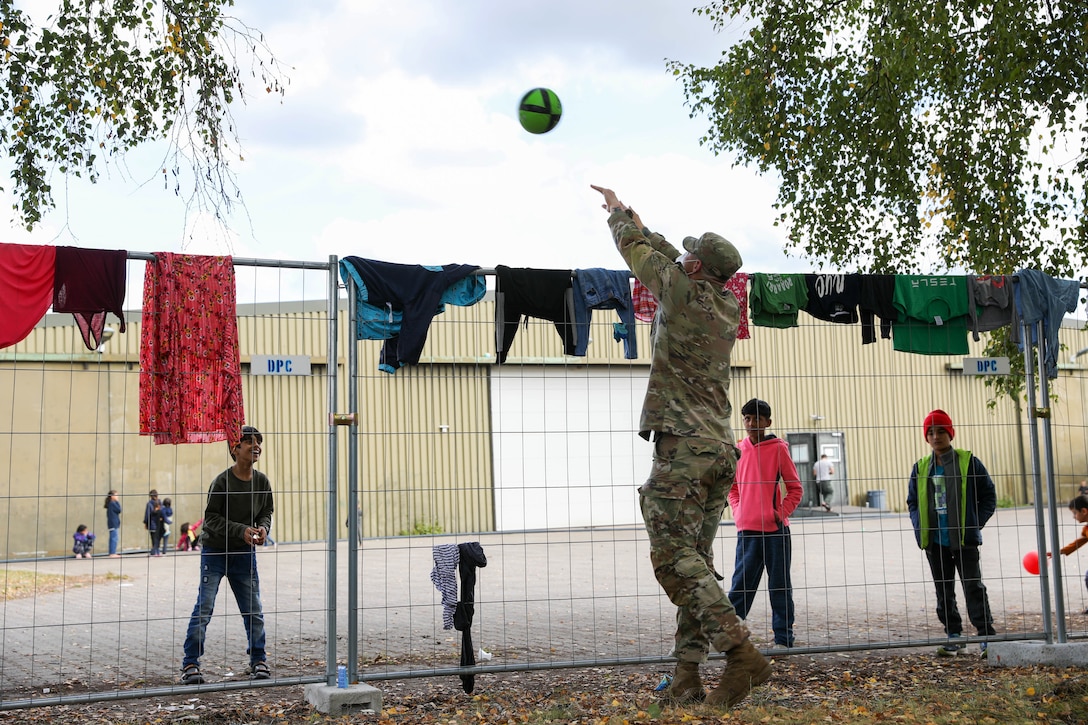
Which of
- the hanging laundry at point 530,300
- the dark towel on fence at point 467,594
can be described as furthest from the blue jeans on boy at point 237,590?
the hanging laundry at point 530,300

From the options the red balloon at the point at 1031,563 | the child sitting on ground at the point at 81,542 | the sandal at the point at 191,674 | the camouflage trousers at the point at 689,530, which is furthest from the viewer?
the child sitting on ground at the point at 81,542

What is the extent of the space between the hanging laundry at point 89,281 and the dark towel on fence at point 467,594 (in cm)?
243

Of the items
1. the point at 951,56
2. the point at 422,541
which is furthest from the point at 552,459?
the point at 951,56

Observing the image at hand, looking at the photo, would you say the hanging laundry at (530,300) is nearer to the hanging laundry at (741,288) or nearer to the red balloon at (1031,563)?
the hanging laundry at (741,288)

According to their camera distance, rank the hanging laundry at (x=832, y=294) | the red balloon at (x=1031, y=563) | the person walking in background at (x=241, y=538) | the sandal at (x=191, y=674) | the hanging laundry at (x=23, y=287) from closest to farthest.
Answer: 1. the hanging laundry at (x=23, y=287)
2. the sandal at (x=191, y=674)
3. the person walking in background at (x=241, y=538)
4. the hanging laundry at (x=832, y=294)
5. the red balloon at (x=1031, y=563)

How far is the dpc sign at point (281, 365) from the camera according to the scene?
237 inches

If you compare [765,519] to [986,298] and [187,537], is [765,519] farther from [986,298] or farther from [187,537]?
[187,537]

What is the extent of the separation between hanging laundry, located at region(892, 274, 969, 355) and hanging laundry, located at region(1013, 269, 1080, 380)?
1.32ft

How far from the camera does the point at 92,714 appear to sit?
5941 millimetres

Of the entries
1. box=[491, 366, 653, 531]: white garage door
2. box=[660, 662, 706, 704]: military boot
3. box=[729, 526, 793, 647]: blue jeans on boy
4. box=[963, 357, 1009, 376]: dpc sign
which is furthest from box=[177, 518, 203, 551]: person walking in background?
box=[660, 662, 706, 704]: military boot

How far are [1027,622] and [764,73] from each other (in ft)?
19.8

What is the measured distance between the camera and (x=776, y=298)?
7.39 meters

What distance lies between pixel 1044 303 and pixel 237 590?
19.9 feet

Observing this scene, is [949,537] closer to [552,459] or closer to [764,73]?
[552,459]
